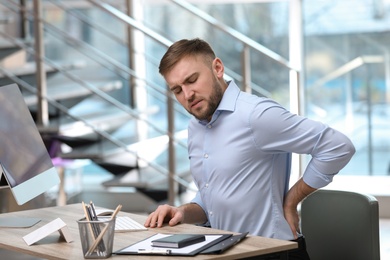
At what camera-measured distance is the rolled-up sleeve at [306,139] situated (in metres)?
2.54

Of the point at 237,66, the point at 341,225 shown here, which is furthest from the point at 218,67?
the point at 237,66

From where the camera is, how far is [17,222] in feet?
9.45

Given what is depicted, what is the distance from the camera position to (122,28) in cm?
642

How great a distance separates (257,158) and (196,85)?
295 millimetres

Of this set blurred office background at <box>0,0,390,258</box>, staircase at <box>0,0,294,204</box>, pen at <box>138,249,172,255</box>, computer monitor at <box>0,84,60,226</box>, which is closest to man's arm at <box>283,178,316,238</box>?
pen at <box>138,249,172,255</box>

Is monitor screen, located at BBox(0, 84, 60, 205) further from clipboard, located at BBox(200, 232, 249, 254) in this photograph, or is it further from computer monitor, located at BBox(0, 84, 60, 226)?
clipboard, located at BBox(200, 232, 249, 254)

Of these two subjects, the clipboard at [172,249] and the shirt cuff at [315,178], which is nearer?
the clipboard at [172,249]

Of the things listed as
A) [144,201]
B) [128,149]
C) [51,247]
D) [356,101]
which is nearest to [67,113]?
[128,149]

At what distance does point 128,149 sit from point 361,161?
6.42 feet

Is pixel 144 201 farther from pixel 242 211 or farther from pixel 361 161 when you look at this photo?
pixel 242 211

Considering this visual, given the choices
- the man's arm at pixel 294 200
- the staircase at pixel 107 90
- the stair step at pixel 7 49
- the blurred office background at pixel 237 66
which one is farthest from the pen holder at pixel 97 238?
the stair step at pixel 7 49

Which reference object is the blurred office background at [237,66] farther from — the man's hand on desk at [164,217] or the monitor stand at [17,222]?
the man's hand on desk at [164,217]

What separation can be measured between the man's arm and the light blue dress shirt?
18 millimetres

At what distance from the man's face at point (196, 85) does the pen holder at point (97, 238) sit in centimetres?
56
